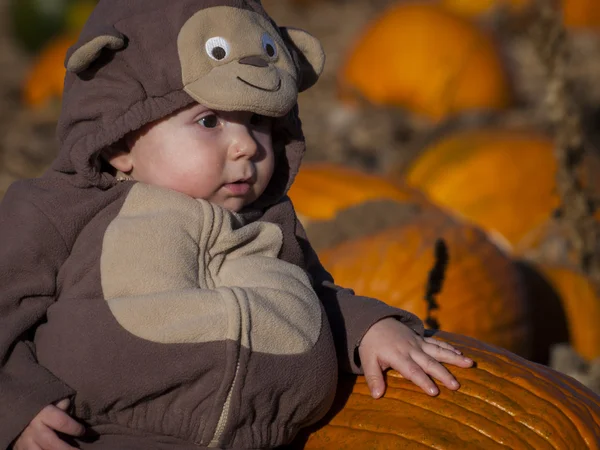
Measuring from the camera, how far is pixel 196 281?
2.74 m

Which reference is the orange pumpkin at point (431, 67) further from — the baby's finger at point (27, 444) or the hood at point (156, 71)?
the baby's finger at point (27, 444)

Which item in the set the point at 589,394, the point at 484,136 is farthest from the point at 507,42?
the point at 589,394

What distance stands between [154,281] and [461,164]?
4.09 m

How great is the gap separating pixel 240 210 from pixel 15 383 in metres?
0.82

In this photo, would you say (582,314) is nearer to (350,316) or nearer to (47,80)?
(350,316)

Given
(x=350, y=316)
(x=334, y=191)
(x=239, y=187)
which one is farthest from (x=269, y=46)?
(x=334, y=191)

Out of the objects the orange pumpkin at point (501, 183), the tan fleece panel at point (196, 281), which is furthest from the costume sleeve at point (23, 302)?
the orange pumpkin at point (501, 183)

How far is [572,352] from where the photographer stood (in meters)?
4.71

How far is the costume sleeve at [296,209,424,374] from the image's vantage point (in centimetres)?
304

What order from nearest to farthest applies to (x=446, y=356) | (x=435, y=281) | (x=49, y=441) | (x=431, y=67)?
(x=49, y=441) → (x=446, y=356) → (x=435, y=281) → (x=431, y=67)

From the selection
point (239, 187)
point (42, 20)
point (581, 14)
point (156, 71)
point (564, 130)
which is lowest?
point (42, 20)

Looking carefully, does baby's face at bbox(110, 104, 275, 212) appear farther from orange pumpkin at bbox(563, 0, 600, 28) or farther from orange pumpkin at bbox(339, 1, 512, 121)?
orange pumpkin at bbox(563, 0, 600, 28)

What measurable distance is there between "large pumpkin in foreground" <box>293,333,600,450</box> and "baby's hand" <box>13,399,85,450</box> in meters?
0.71

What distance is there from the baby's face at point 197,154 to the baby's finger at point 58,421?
0.66 m
